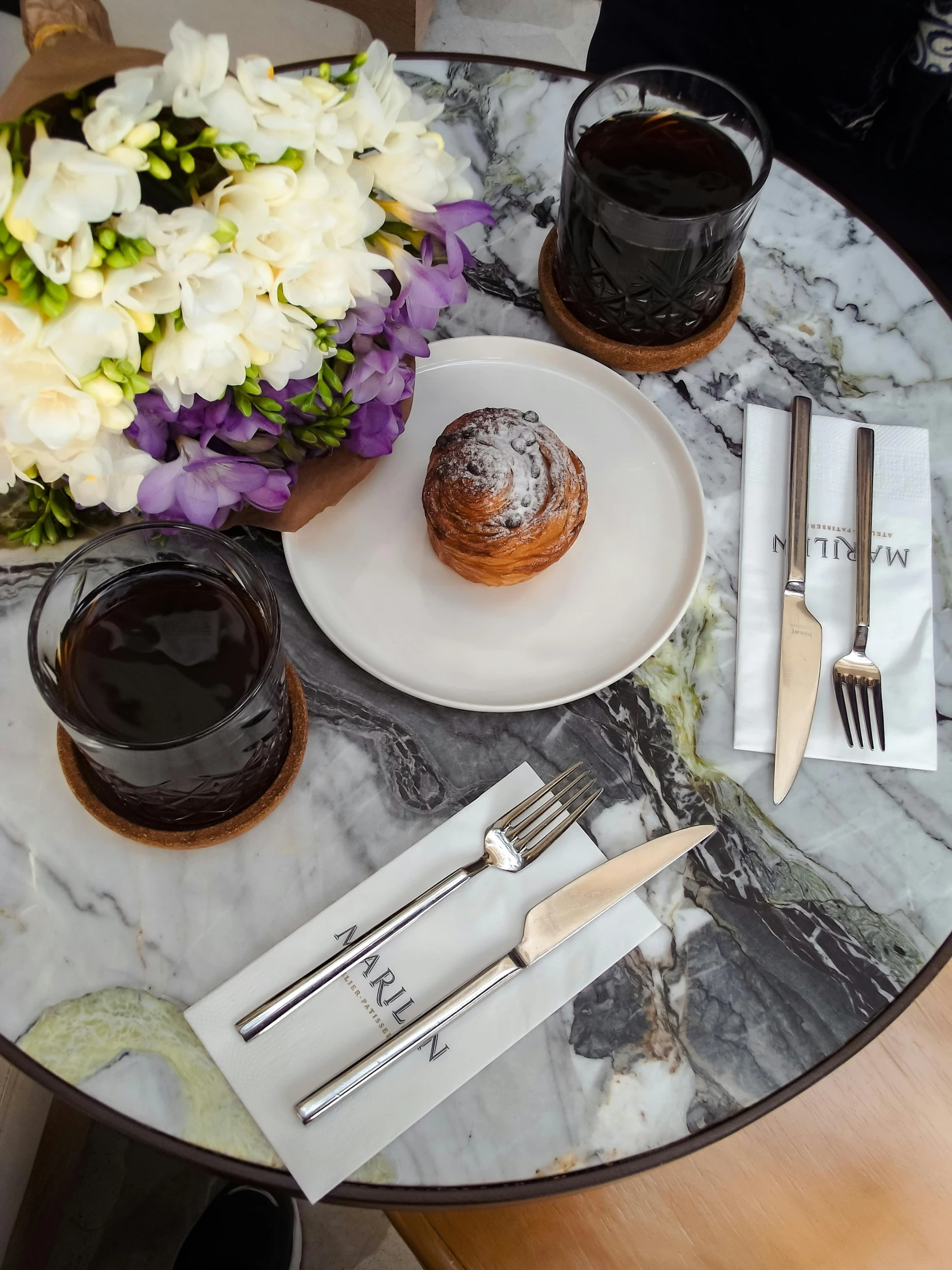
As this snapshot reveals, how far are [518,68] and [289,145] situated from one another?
2.46 feet

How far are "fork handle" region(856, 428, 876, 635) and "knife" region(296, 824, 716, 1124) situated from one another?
0.25m

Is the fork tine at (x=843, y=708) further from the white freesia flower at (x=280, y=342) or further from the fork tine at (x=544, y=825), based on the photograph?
the white freesia flower at (x=280, y=342)

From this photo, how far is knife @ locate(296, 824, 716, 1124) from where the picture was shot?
658 mm

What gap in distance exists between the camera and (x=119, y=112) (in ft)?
1.65

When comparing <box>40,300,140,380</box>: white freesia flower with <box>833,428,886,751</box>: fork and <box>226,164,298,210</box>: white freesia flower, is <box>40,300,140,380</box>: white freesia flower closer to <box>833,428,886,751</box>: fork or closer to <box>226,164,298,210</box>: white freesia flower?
<box>226,164,298,210</box>: white freesia flower

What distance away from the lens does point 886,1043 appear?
0.93 metres

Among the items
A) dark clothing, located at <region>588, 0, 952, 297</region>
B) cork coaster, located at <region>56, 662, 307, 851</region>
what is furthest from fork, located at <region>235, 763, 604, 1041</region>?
dark clothing, located at <region>588, 0, 952, 297</region>

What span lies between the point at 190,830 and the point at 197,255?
434mm

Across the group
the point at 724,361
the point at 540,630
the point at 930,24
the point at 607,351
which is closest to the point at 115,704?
the point at 540,630

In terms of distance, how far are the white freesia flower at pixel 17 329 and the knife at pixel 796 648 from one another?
0.64 m

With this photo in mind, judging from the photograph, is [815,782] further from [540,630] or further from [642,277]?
[642,277]

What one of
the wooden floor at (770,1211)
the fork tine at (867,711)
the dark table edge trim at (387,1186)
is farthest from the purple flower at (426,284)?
the wooden floor at (770,1211)

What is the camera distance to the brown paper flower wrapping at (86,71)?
538 millimetres

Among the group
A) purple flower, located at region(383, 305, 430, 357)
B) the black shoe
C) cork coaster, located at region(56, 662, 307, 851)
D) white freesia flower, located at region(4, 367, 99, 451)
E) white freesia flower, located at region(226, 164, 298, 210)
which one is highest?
white freesia flower, located at region(226, 164, 298, 210)
